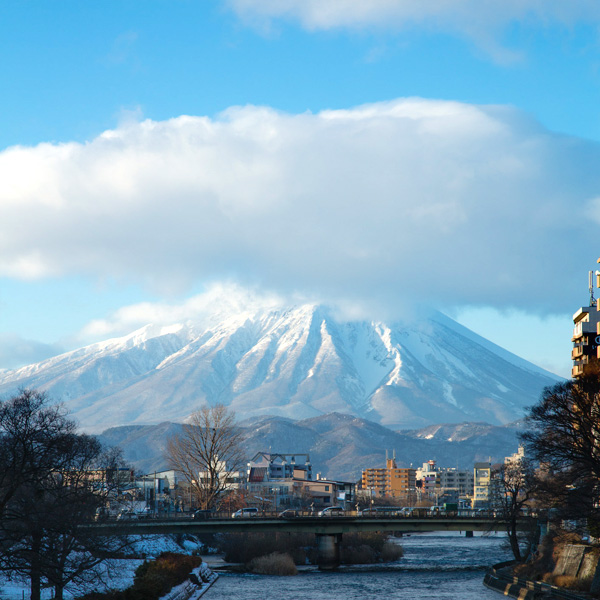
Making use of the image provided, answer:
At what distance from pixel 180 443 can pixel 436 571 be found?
52.7 metres

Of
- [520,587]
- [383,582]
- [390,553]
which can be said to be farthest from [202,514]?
[520,587]

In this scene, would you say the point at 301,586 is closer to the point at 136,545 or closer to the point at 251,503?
the point at 136,545

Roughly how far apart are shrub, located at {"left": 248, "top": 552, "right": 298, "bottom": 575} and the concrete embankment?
23.7 metres

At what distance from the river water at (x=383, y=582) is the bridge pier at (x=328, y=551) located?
1.50 m

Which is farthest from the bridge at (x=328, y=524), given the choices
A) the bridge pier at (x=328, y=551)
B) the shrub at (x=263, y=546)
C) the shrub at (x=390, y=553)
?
the shrub at (x=390, y=553)

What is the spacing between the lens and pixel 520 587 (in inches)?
3201

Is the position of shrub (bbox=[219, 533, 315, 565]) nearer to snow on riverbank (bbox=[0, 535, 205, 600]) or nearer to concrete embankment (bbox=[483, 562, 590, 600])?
snow on riverbank (bbox=[0, 535, 205, 600])

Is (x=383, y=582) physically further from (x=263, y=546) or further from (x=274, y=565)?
(x=263, y=546)

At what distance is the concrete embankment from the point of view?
70562 mm

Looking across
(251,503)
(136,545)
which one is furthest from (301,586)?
(251,503)

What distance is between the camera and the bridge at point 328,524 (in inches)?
4306

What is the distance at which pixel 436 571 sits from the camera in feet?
348

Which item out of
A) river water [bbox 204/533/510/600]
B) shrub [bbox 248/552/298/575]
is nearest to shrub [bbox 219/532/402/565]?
river water [bbox 204/533/510/600]

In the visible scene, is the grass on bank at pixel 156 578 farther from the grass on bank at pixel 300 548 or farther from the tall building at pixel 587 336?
the tall building at pixel 587 336
